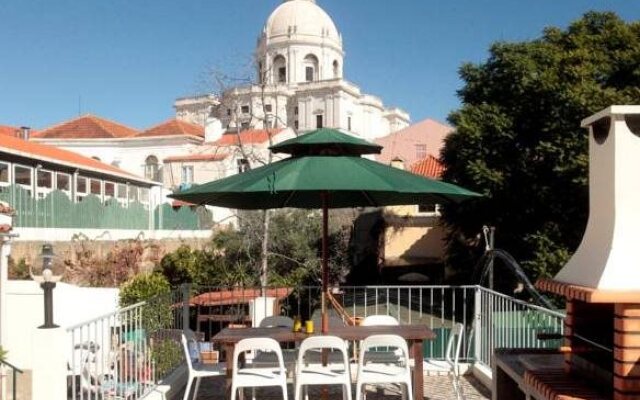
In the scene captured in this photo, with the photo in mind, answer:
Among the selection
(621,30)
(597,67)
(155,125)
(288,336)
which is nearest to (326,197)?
(288,336)

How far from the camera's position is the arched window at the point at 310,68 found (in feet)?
209

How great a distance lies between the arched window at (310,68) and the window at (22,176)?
46.9 m

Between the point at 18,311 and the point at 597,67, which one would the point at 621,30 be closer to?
the point at 597,67

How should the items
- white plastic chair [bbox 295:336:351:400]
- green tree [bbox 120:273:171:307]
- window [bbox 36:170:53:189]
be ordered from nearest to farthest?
white plastic chair [bbox 295:336:351:400], green tree [bbox 120:273:171:307], window [bbox 36:170:53:189]

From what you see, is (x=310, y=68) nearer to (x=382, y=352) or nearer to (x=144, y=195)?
(x=144, y=195)

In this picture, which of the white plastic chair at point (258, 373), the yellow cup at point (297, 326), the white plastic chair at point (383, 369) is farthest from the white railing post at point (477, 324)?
the white plastic chair at point (258, 373)

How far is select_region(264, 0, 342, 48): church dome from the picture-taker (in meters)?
63.5

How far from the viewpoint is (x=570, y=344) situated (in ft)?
13.2

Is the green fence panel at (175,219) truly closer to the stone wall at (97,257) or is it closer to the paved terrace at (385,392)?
the stone wall at (97,257)

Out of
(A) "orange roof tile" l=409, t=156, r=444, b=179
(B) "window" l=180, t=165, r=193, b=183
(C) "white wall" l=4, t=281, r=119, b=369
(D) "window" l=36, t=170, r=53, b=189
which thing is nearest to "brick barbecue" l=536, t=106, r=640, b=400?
(C) "white wall" l=4, t=281, r=119, b=369

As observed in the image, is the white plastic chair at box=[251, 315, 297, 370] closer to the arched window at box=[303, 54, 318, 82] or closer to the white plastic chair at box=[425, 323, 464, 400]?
the white plastic chair at box=[425, 323, 464, 400]

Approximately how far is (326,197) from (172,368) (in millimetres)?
2765

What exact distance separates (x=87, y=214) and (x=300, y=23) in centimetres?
4924

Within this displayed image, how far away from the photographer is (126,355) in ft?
18.0
